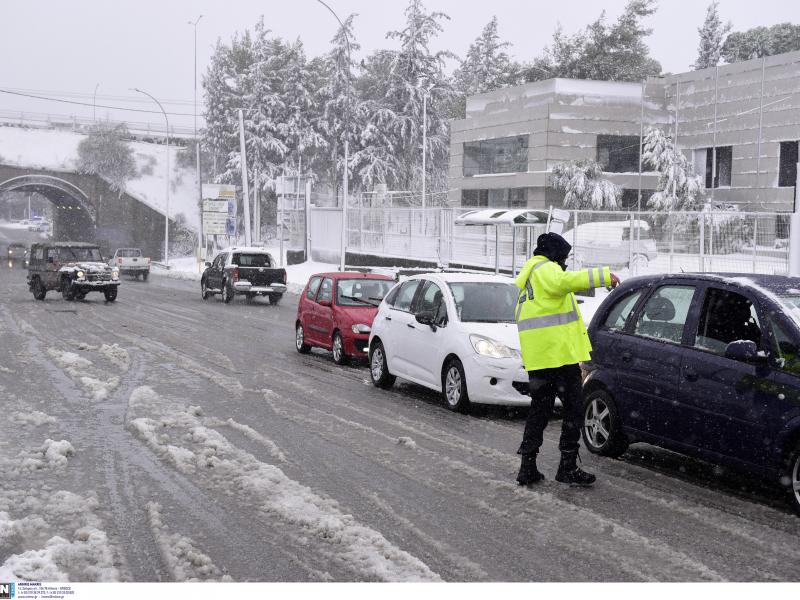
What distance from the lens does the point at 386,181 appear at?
6275 cm

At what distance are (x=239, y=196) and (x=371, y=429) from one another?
78028 millimetres

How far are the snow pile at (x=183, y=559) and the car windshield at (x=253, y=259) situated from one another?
2576 cm

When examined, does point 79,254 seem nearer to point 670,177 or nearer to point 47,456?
point 47,456

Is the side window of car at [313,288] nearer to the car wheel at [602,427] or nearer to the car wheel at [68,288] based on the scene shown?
the car wheel at [602,427]

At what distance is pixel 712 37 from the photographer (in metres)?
50.2

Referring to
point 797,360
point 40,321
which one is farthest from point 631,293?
point 40,321

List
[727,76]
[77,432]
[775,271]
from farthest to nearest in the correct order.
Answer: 1. [727,76]
2. [775,271]
3. [77,432]

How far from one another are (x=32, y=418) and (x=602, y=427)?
5.45m

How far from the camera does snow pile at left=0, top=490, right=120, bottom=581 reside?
17.6 feet

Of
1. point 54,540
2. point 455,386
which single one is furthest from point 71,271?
point 54,540

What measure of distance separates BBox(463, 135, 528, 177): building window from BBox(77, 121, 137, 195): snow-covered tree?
42527 mm

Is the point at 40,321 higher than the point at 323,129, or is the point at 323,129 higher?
the point at 323,129

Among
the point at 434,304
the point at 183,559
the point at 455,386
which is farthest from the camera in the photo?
the point at 434,304

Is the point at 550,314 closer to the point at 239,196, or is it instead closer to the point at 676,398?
the point at 676,398
